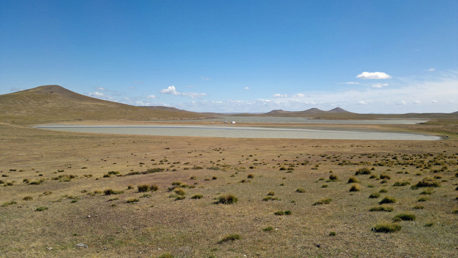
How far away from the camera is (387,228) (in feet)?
30.1

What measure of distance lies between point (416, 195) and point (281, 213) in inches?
295

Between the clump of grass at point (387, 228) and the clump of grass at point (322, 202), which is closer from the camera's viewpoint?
the clump of grass at point (387, 228)

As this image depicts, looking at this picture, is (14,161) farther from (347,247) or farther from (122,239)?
(347,247)

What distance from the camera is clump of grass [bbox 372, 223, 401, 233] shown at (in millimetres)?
9141

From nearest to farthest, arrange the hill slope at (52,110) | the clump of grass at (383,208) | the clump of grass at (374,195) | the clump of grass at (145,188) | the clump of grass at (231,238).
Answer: the clump of grass at (231,238), the clump of grass at (383,208), the clump of grass at (374,195), the clump of grass at (145,188), the hill slope at (52,110)

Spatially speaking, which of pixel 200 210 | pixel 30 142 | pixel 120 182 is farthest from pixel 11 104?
pixel 200 210

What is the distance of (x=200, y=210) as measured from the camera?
41.7 ft

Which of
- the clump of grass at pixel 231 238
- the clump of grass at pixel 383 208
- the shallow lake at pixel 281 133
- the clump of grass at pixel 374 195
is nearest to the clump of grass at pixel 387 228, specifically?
the clump of grass at pixel 383 208

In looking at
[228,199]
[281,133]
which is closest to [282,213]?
[228,199]

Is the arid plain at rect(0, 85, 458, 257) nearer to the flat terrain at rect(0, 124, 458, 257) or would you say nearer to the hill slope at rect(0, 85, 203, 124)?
the flat terrain at rect(0, 124, 458, 257)

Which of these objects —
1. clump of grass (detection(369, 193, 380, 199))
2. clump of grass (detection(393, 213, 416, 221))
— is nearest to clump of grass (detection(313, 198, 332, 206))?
Answer: clump of grass (detection(369, 193, 380, 199))

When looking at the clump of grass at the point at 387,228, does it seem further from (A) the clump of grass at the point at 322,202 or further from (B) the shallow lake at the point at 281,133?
(B) the shallow lake at the point at 281,133

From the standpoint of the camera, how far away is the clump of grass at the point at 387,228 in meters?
9.14

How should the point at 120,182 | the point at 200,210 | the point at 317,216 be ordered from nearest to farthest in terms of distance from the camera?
the point at 317,216, the point at 200,210, the point at 120,182
